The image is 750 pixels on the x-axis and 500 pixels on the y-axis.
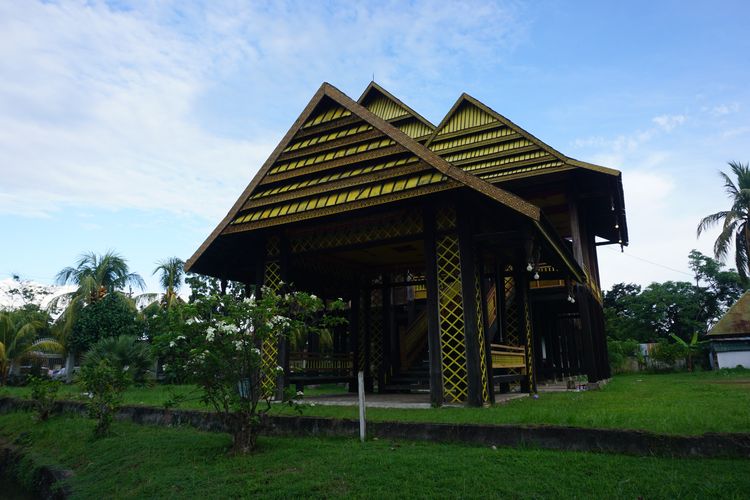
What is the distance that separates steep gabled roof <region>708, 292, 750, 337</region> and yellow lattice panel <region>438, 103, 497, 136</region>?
21.8 meters

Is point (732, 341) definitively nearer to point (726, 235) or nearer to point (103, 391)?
point (726, 235)

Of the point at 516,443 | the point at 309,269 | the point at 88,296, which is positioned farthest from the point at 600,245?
the point at 88,296

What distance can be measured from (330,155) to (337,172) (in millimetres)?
422

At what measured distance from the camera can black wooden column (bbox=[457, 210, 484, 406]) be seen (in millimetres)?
8602

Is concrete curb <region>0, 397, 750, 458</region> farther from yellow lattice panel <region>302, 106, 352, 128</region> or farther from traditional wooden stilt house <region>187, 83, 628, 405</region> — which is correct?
yellow lattice panel <region>302, 106, 352, 128</region>

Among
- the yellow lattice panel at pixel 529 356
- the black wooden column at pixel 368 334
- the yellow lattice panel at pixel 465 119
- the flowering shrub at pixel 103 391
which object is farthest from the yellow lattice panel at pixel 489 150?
the flowering shrub at pixel 103 391

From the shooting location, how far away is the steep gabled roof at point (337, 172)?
9.27 meters

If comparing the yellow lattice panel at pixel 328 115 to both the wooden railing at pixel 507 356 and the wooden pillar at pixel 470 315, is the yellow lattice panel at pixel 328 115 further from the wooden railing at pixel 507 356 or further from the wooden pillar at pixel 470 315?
the wooden railing at pixel 507 356

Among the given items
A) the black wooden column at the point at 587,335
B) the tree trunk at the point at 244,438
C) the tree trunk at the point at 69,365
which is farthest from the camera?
the tree trunk at the point at 69,365

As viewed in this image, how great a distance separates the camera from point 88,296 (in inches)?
1136

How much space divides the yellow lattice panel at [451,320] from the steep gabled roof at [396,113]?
1039cm

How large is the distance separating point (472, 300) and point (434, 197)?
207cm

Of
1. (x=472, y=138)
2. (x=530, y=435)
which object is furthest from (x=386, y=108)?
(x=530, y=435)

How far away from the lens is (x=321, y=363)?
12.7 meters
